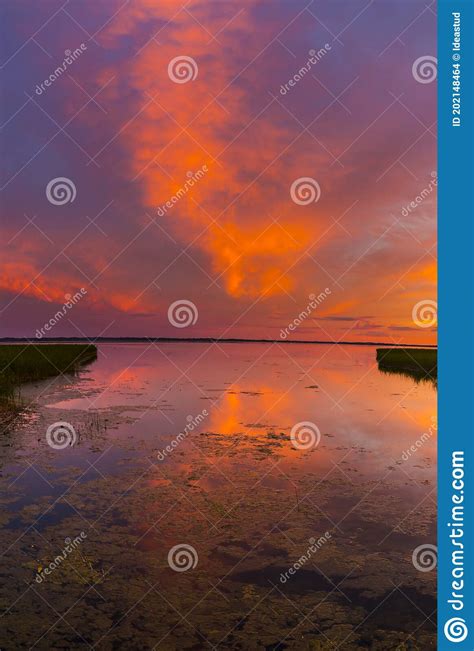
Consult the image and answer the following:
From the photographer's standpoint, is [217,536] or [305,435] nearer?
[217,536]

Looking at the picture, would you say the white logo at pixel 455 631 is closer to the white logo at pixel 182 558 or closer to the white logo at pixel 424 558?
the white logo at pixel 424 558

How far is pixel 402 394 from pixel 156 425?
47.8 ft

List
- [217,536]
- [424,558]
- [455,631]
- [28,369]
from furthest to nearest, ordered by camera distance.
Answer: [28,369]
[217,536]
[424,558]
[455,631]

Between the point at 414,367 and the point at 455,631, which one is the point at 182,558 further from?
the point at 414,367

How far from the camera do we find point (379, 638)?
546cm

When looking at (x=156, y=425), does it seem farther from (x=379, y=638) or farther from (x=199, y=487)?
(x=379, y=638)

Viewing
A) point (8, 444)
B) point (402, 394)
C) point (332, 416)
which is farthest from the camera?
point (402, 394)

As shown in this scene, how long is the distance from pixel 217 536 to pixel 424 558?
3.18 m

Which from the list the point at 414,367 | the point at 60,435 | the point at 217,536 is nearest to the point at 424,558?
the point at 217,536

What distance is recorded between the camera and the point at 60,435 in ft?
49.3

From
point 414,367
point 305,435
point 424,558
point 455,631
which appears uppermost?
point 414,367

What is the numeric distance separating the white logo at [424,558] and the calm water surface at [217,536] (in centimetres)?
11

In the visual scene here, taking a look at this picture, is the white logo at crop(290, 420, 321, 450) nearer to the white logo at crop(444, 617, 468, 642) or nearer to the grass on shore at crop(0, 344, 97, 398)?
the white logo at crop(444, 617, 468, 642)

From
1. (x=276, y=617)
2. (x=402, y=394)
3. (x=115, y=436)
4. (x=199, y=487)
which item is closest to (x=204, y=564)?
(x=276, y=617)
